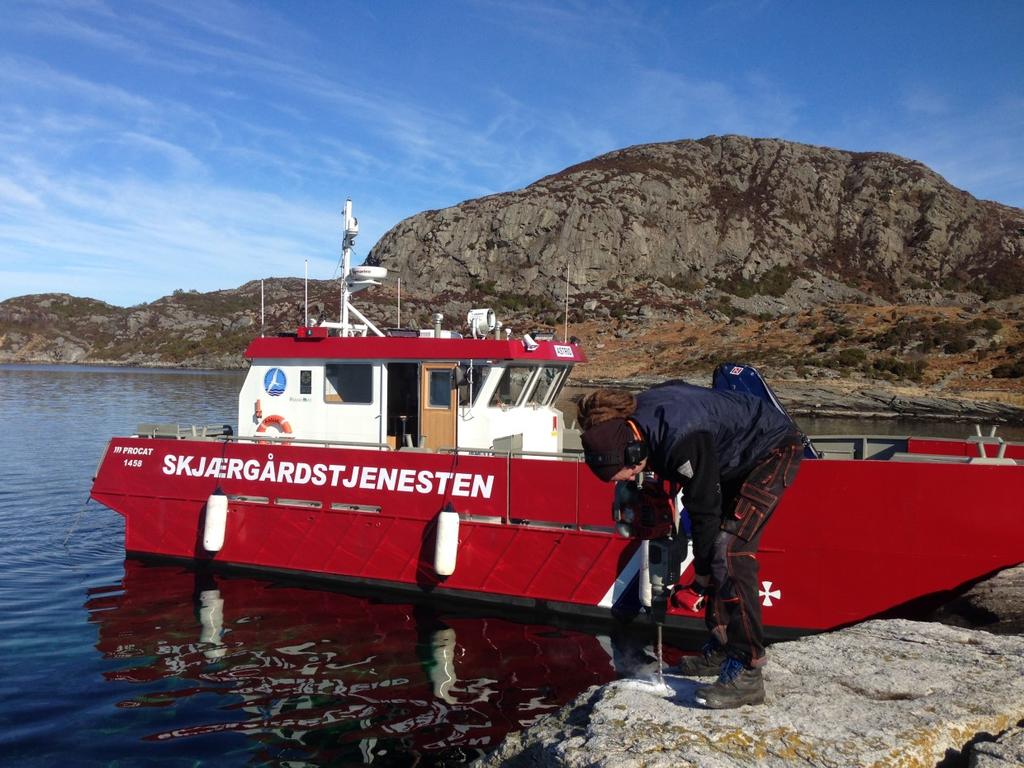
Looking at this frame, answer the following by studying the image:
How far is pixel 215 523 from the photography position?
382 inches

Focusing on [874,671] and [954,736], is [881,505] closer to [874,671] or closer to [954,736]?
[874,671]

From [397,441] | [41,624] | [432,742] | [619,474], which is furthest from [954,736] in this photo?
[41,624]

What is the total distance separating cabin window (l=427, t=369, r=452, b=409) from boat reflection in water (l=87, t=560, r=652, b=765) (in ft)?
8.16

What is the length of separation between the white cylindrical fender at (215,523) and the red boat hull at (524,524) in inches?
6.1

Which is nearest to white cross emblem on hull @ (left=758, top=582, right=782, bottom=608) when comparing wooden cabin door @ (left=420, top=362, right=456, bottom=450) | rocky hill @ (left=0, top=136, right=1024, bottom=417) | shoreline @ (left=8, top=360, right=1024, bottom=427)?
wooden cabin door @ (left=420, top=362, right=456, bottom=450)

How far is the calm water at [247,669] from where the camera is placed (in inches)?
225

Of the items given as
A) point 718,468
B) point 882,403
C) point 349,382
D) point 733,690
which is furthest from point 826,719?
point 882,403

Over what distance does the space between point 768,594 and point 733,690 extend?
4.17 m

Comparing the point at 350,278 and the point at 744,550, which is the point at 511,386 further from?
the point at 744,550

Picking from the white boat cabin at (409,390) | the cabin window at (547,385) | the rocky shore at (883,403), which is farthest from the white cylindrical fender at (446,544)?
the rocky shore at (883,403)

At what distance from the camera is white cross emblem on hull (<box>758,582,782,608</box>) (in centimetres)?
748

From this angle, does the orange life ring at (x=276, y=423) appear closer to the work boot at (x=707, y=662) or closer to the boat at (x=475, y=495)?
the boat at (x=475, y=495)

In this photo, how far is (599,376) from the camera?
48.8 m

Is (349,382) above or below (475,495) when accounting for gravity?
above
